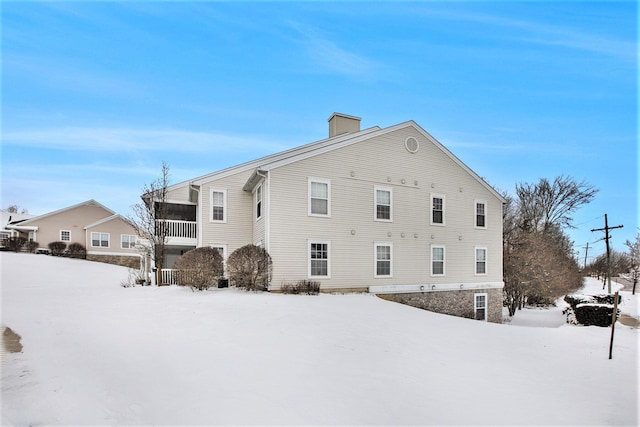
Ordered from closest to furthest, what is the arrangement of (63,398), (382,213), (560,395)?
1. (63,398)
2. (560,395)
3. (382,213)

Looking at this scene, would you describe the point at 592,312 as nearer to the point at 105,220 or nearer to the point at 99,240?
the point at 105,220

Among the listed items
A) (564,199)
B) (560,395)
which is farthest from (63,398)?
(564,199)

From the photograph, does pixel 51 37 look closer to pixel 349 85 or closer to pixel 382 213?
pixel 349 85

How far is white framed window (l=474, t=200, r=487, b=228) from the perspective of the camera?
21.5m

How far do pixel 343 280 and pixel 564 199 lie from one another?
35.2 meters

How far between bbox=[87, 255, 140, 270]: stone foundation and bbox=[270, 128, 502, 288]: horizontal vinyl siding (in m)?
28.8

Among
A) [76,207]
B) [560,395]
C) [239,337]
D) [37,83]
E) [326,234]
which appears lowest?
[560,395]

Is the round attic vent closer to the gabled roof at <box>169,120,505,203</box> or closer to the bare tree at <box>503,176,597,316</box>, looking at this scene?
the gabled roof at <box>169,120,505,203</box>

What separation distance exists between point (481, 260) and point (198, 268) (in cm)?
1550

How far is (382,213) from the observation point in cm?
1861

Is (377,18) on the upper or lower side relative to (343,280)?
upper

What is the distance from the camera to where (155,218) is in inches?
781

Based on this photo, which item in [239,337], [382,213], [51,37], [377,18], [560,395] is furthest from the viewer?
[382,213]

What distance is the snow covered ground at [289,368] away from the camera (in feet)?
17.7
